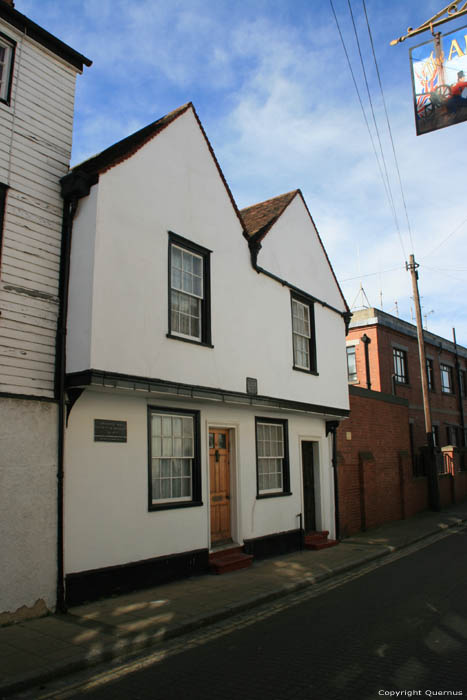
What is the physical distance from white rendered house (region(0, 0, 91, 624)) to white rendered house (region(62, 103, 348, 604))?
1.03ft

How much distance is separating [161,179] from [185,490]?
5589mm

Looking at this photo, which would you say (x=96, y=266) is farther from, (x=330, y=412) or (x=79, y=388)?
(x=330, y=412)

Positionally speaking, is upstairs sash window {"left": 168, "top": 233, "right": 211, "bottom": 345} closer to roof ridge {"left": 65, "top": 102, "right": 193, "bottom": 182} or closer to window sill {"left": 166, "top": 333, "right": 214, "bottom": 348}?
window sill {"left": 166, "top": 333, "right": 214, "bottom": 348}

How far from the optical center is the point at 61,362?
7.97 meters

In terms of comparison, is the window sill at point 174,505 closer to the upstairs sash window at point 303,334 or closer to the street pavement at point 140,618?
the street pavement at point 140,618

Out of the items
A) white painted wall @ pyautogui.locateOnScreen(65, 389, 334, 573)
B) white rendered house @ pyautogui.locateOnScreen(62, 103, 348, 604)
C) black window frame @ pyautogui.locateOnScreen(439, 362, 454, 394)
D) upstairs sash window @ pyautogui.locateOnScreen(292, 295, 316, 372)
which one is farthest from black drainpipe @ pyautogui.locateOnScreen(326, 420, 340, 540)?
black window frame @ pyautogui.locateOnScreen(439, 362, 454, 394)

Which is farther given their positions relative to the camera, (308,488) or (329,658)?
(308,488)

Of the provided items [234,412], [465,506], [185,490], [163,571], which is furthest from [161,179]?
[465,506]

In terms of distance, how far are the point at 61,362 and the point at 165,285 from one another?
7.65ft

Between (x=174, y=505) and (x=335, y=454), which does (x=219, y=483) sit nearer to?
(x=174, y=505)

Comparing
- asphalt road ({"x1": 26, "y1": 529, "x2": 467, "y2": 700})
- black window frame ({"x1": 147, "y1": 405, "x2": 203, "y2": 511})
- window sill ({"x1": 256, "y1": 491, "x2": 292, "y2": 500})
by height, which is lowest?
asphalt road ({"x1": 26, "y1": 529, "x2": 467, "y2": 700})

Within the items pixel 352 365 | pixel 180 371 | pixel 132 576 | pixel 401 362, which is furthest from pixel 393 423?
pixel 132 576

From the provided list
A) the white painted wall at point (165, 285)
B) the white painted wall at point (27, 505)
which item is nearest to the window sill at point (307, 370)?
the white painted wall at point (165, 285)

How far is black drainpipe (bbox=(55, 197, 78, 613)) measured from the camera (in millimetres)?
7543
